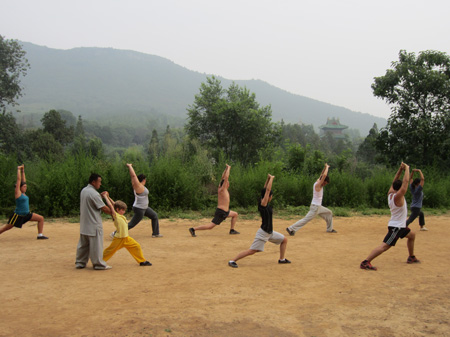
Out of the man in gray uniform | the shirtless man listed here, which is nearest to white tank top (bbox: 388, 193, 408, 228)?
the shirtless man

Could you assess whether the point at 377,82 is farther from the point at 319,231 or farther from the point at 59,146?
the point at 59,146

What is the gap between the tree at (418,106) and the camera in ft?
74.4

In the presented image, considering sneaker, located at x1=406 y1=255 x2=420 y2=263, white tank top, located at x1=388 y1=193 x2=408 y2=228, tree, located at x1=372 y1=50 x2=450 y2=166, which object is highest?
tree, located at x1=372 y1=50 x2=450 y2=166

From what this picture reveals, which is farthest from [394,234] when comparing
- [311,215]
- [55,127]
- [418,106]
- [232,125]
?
[55,127]

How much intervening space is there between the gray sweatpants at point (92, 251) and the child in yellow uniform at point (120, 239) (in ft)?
0.68

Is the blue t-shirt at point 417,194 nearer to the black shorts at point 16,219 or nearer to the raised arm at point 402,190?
the raised arm at point 402,190

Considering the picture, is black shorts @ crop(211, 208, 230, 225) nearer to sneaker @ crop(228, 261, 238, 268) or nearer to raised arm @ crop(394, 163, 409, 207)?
sneaker @ crop(228, 261, 238, 268)

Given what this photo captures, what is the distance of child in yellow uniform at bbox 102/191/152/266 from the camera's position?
7449 millimetres

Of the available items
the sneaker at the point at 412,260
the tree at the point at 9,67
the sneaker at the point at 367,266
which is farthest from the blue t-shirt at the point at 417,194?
the tree at the point at 9,67

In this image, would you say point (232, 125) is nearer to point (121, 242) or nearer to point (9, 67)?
point (9, 67)

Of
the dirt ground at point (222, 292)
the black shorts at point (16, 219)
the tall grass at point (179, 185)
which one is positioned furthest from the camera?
the tall grass at point (179, 185)

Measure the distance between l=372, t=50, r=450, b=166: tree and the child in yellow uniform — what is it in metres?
19.6

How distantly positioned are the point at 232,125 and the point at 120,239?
Result: 1078 inches

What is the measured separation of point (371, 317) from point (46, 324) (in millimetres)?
4146
